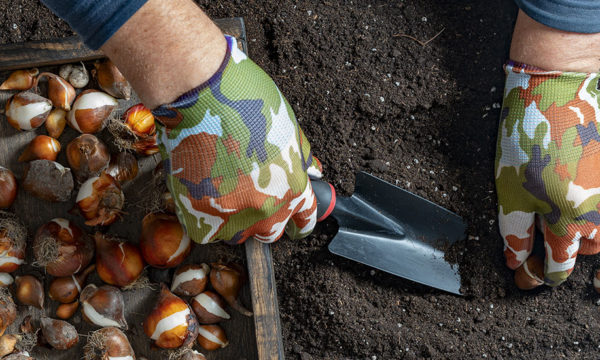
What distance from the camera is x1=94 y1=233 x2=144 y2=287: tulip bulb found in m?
1.02

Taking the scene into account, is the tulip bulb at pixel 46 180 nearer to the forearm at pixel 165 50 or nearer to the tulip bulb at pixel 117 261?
the tulip bulb at pixel 117 261

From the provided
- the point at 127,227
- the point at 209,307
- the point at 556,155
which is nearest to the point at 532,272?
the point at 556,155

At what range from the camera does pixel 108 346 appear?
1004 mm

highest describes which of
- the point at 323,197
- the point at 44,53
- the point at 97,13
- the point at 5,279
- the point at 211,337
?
the point at 97,13

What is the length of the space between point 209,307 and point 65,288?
295 mm

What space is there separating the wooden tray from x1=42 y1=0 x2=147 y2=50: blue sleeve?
0.24 metres

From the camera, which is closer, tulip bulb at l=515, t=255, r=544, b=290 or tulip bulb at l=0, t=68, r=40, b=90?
tulip bulb at l=0, t=68, r=40, b=90

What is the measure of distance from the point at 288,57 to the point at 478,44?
46cm

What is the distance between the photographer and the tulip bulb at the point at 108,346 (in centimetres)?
100

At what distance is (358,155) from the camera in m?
1.21

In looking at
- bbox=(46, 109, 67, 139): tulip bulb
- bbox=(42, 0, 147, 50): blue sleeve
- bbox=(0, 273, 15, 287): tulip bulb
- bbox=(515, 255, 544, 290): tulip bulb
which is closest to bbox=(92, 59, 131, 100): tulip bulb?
bbox=(46, 109, 67, 139): tulip bulb

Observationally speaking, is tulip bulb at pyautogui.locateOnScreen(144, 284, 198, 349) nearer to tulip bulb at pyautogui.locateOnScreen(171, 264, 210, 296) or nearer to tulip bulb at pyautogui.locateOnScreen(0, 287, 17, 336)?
tulip bulb at pyautogui.locateOnScreen(171, 264, 210, 296)

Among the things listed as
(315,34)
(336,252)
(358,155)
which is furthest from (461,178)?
(315,34)

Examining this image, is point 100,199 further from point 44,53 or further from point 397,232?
point 397,232
